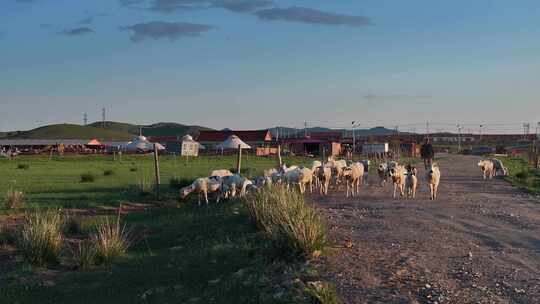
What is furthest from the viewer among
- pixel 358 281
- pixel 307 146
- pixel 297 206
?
pixel 307 146

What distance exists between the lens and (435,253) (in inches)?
434

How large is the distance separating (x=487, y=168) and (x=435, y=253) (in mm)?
26819

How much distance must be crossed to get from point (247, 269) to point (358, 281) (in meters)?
2.41

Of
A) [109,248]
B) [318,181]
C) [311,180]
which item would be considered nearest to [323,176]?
[311,180]

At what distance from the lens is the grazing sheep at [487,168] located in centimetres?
3572

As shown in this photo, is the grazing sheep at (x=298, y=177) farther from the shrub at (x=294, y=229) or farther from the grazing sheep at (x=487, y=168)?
the grazing sheep at (x=487, y=168)

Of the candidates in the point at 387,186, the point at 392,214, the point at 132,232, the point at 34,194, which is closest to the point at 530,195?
the point at 387,186

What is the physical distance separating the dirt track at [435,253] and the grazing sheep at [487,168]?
1747 cm

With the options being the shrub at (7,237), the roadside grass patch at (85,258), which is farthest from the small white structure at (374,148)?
the roadside grass patch at (85,258)

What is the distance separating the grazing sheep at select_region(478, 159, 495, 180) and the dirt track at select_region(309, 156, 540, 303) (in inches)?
688

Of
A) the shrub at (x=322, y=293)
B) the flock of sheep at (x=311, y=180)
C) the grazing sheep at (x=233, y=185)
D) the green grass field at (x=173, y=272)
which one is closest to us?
the shrub at (x=322, y=293)

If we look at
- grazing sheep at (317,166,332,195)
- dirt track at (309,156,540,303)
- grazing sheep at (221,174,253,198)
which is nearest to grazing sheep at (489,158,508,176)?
grazing sheep at (317,166,332,195)

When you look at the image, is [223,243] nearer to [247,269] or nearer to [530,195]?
[247,269]

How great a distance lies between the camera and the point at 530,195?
982 inches
